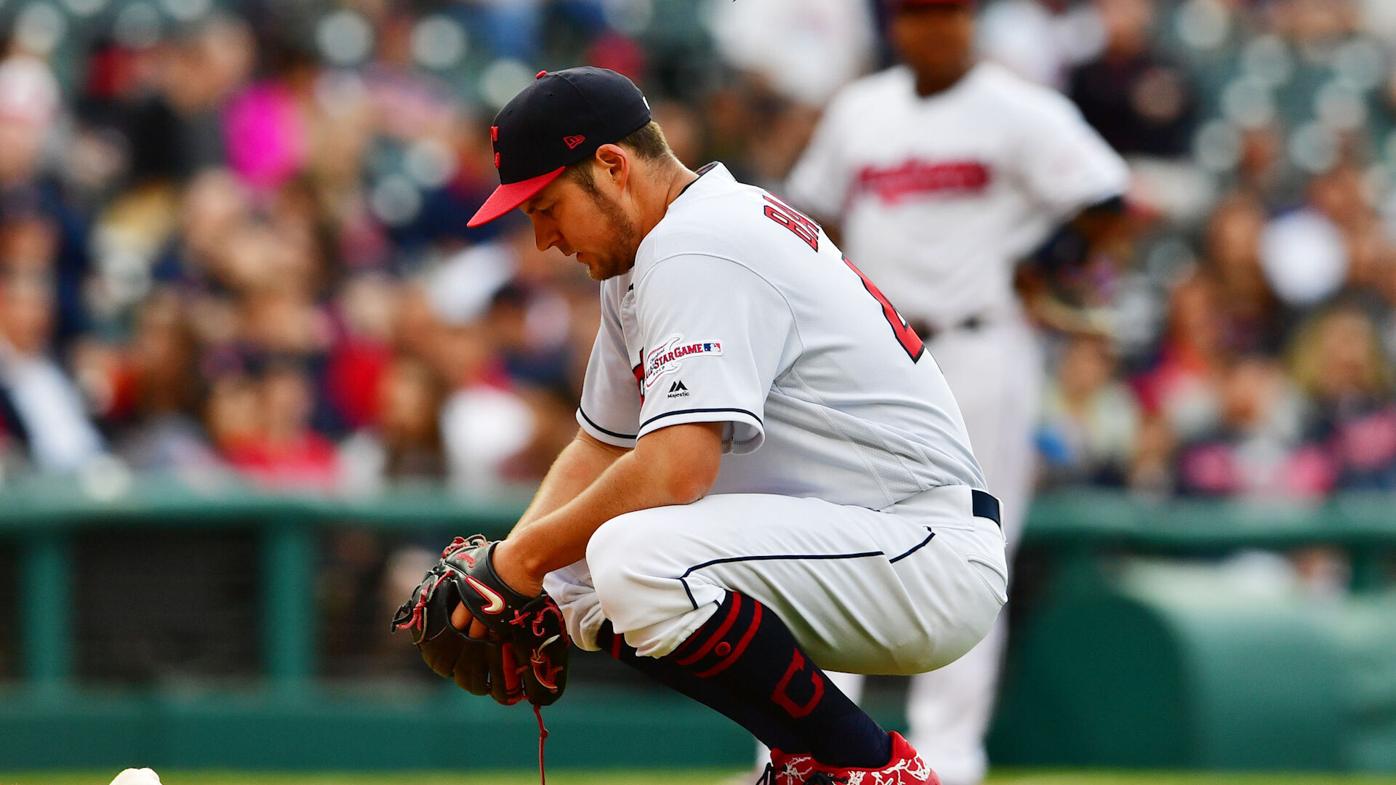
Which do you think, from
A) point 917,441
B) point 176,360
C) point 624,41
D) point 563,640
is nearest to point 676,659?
point 563,640

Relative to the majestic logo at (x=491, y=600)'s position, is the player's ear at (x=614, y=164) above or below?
above

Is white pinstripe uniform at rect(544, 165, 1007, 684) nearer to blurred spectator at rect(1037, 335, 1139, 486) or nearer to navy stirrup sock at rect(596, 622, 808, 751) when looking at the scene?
navy stirrup sock at rect(596, 622, 808, 751)

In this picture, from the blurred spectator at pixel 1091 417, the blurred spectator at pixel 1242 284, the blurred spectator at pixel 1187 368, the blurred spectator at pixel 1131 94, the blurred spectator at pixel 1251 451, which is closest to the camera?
the blurred spectator at pixel 1091 417

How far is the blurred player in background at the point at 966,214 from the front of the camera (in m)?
6.07

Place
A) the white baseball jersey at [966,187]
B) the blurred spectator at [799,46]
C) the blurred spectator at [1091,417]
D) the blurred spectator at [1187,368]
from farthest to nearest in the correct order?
1. the blurred spectator at [799,46]
2. the blurred spectator at [1187,368]
3. the blurred spectator at [1091,417]
4. the white baseball jersey at [966,187]

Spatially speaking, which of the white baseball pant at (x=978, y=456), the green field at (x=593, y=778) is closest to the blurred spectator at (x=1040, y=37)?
the green field at (x=593, y=778)

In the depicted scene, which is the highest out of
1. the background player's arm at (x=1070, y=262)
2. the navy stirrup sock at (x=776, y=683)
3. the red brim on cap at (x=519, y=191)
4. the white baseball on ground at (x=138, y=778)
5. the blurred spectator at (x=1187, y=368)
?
the red brim on cap at (x=519, y=191)

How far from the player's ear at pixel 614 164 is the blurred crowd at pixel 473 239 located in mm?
2873

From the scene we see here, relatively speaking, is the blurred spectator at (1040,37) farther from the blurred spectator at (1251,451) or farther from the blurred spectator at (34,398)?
the blurred spectator at (34,398)

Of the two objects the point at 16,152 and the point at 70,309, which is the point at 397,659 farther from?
the point at 16,152

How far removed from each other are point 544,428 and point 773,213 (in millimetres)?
4541

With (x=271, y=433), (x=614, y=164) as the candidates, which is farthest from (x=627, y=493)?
(x=271, y=433)

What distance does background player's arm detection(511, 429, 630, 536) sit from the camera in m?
4.23

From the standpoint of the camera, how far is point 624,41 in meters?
11.7
